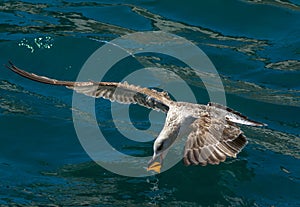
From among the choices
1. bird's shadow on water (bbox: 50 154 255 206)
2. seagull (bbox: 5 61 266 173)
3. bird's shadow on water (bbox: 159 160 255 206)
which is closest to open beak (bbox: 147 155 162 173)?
seagull (bbox: 5 61 266 173)

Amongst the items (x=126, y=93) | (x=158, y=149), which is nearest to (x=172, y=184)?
(x=158, y=149)

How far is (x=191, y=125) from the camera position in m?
8.77

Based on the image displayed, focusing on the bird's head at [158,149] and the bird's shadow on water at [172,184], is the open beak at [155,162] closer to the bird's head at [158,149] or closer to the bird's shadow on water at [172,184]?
the bird's head at [158,149]

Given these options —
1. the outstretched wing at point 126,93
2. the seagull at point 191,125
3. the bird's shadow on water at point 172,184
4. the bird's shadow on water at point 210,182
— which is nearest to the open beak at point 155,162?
the seagull at point 191,125

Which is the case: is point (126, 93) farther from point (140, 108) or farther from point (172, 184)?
point (140, 108)

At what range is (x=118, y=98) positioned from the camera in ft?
32.8

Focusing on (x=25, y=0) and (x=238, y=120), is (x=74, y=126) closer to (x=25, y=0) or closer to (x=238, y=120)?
(x=238, y=120)

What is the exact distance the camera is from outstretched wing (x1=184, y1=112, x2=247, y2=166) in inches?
316

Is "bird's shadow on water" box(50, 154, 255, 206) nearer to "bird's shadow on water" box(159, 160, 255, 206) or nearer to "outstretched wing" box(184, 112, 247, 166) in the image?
"bird's shadow on water" box(159, 160, 255, 206)

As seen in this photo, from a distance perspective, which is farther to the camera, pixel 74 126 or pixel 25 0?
pixel 25 0

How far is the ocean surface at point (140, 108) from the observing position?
9523 millimetres

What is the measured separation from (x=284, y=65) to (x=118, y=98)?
160 inches

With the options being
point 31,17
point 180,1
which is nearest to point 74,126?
point 31,17

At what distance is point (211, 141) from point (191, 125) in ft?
1.67
